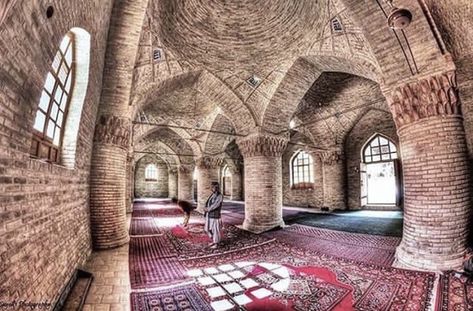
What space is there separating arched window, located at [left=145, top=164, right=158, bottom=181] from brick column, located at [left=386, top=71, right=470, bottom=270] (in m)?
27.9

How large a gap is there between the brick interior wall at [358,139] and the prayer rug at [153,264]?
39.1ft

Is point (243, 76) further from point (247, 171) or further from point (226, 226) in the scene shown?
point (226, 226)

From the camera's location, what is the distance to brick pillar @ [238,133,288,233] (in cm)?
869

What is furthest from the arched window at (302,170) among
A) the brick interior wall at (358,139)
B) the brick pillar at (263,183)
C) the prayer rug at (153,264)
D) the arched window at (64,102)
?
the arched window at (64,102)

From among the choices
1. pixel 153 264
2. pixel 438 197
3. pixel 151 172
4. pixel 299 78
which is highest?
pixel 299 78

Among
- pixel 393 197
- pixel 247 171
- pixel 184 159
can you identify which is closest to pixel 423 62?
pixel 247 171

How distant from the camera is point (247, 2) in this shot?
7.25 metres

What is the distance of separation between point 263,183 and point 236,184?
1608 cm

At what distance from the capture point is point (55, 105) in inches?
152

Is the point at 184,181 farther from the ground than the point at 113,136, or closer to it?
closer to it

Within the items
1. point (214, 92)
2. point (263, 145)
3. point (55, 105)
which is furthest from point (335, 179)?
point (55, 105)

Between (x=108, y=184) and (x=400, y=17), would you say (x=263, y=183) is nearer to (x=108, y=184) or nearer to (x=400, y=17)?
(x=108, y=184)

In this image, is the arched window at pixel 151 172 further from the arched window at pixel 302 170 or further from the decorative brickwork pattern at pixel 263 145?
the decorative brickwork pattern at pixel 263 145

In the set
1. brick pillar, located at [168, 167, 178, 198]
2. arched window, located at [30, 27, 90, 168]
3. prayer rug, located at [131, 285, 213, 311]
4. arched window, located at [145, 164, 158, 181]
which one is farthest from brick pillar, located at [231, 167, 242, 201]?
prayer rug, located at [131, 285, 213, 311]
